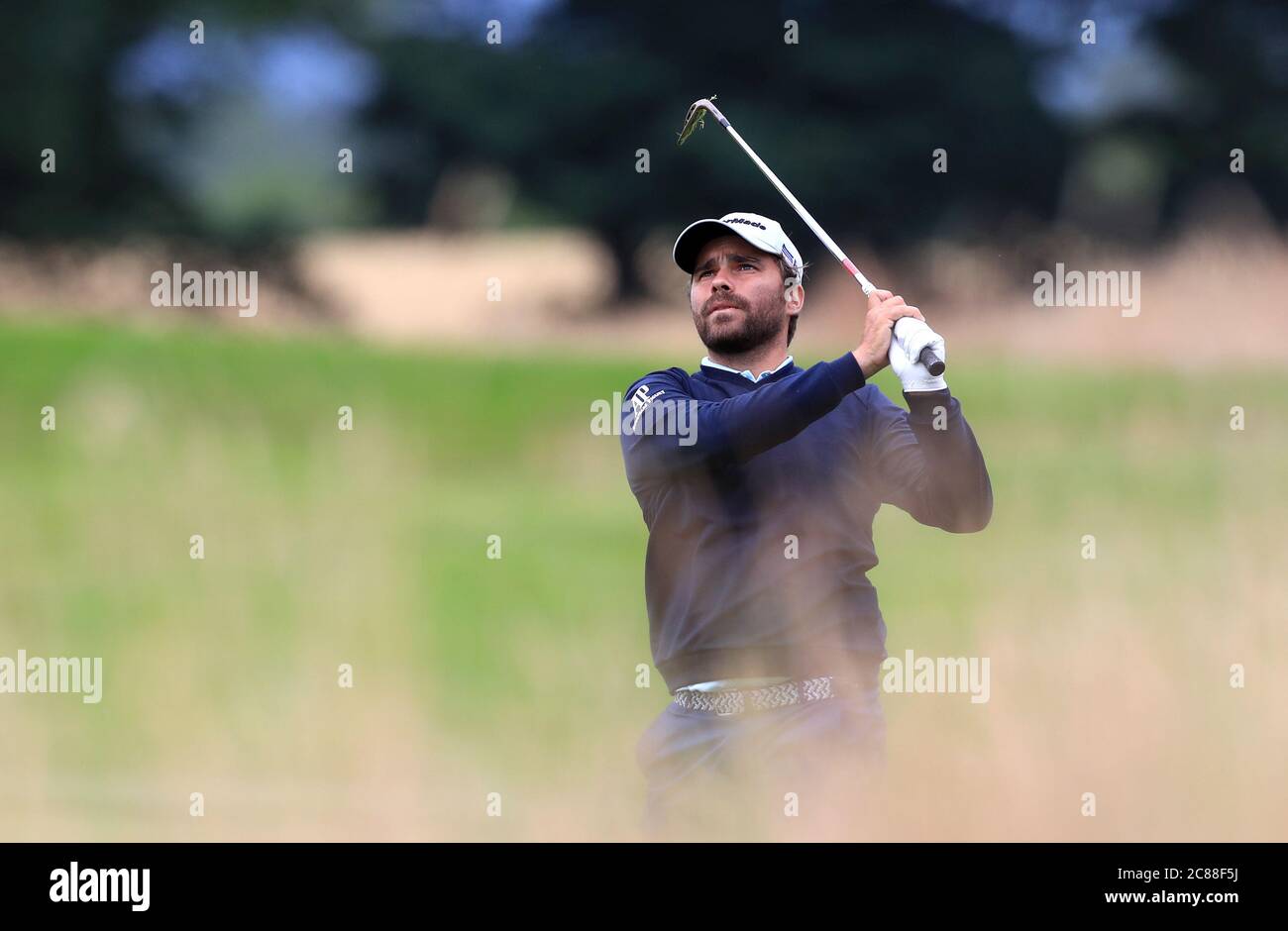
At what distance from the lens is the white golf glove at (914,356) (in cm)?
414

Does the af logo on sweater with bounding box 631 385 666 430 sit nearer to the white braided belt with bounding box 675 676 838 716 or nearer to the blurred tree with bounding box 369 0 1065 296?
the white braided belt with bounding box 675 676 838 716

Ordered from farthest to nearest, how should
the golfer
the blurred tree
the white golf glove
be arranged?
the blurred tree, the golfer, the white golf glove

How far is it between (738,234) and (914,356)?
1.95 feet

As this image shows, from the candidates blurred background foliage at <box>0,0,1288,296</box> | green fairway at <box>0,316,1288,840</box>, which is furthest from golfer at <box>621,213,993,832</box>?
blurred background foliage at <box>0,0,1288,296</box>

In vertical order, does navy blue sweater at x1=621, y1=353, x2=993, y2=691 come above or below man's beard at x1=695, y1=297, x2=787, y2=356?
below

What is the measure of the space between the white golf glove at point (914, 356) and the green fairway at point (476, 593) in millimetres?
959

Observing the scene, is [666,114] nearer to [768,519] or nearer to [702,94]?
[702,94]

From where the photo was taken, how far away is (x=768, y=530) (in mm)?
4348

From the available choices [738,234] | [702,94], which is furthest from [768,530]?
[702,94]

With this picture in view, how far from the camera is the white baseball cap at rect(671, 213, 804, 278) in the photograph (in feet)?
14.8

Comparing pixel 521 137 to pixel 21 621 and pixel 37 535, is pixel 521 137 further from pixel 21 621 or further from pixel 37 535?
pixel 21 621

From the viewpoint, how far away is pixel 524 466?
1838cm

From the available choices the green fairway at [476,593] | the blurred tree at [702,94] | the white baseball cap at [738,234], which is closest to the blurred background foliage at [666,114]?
the blurred tree at [702,94]

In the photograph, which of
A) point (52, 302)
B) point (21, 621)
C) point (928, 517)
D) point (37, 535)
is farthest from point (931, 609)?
point (52, 302)
